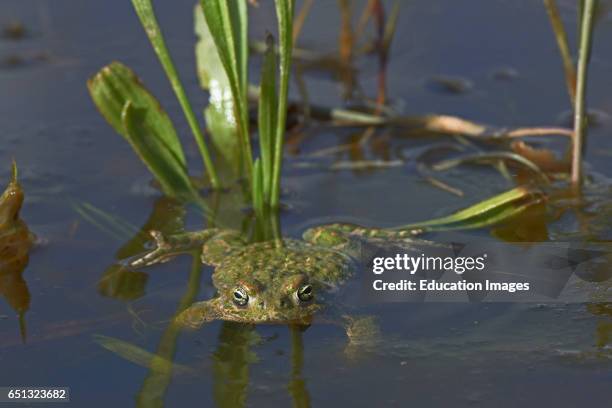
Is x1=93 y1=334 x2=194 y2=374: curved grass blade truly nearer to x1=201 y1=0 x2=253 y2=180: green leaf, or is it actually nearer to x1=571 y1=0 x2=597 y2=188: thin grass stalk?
x1=201 y1=0 x2=253 y2=180: green leaf

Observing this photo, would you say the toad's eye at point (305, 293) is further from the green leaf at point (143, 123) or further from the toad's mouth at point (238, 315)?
the green leaf at point (143, 123)

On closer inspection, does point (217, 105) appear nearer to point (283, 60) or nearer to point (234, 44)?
point (234, 44)

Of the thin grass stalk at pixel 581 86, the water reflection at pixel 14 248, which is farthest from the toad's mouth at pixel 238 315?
the thin grass stalk at pixel 581 86

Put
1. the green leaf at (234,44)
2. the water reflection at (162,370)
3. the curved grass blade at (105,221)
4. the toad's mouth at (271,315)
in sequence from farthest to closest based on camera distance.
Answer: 1. the curved grass blade at (105,221)
2. the green leaf at (234,44)
3. the toad's mouth at (271,315)
4. the water reflection at (162,370)

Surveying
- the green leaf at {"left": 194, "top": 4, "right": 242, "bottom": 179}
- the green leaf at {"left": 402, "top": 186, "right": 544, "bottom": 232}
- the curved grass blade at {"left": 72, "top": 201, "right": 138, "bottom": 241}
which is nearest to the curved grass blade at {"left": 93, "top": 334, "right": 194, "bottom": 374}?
the curved grass blade at {"left": 72, "top": 201, "right": 138, "bottom": 241}

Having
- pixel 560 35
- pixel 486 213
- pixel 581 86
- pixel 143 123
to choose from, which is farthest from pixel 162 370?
pixel 560 35

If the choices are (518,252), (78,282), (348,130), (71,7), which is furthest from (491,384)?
(71,7)
